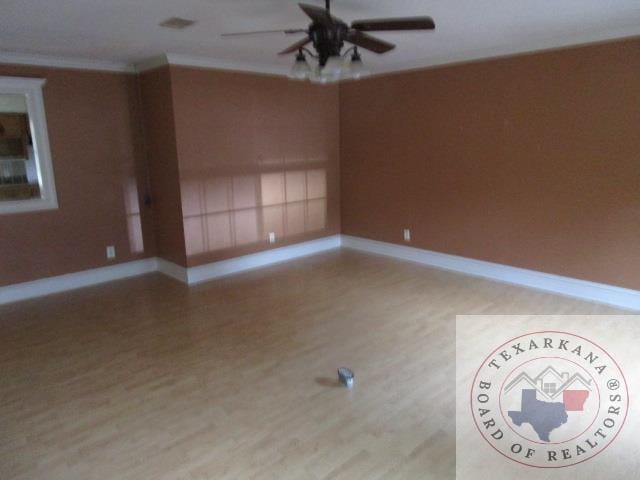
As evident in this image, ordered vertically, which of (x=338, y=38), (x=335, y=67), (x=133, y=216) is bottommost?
(x=133, y=216)

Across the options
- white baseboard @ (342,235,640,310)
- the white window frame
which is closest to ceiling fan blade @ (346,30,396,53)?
white baseboard @ (342,235,640,310)

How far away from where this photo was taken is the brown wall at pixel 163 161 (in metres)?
4.43

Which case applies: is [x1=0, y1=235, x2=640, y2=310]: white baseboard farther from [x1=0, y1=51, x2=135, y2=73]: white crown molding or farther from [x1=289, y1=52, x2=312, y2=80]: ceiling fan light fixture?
[x1=289, y1=52, x2=312, y2=80]: ceiling fan light fixture

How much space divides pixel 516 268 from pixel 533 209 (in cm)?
64

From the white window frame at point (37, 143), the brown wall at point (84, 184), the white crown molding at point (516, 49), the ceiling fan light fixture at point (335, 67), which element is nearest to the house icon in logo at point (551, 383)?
the ceiling fan light fixture at point (335, 67)

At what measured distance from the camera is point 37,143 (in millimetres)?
4215

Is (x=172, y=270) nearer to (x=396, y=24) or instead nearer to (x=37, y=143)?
(x=37, y=143)

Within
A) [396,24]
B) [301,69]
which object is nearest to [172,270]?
[301,69]

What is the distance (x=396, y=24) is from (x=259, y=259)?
351cm

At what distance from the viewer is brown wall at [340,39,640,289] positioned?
370cm

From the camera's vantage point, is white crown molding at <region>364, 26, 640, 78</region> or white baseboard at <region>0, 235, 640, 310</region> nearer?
white crown molding at <region>364, 26, 640, 78</region>

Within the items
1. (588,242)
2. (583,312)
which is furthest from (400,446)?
(588,242)

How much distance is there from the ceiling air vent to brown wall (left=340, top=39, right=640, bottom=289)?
9.16 ft

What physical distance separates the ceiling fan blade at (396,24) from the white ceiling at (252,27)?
1.41 feet
